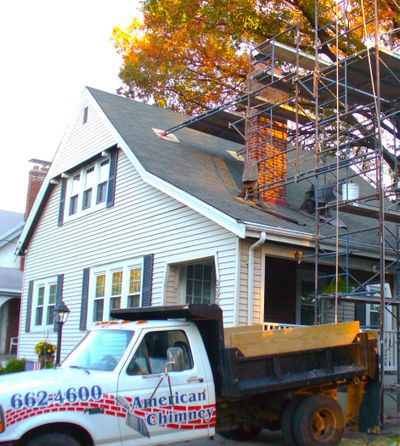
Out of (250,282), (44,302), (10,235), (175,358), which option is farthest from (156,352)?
(10,235)

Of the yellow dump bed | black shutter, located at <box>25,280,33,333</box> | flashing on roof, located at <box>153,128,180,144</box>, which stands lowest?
the yellow dump bed

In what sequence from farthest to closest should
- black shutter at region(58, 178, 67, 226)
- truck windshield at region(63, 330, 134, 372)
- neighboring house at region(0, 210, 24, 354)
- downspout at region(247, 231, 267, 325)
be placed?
neighboring house at region(0, 210, 24, 354) < black shutter at region(58, 178, 67, 226) < downspout at region(247, 231, 267, 325) < truck windshield at region(63, 330, 134, 372)

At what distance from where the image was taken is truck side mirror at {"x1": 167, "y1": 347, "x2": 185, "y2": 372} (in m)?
6.55

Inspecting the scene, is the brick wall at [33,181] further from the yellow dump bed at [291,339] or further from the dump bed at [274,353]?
the yellow dump bed at [291,339]

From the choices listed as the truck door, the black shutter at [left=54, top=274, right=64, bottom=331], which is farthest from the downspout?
the black shutter at [left=54, top=274, right=64, bottom=331]

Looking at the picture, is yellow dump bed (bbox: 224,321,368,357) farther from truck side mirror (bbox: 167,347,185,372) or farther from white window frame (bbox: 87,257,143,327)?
white window frame (bbox: 87,257,143,327)

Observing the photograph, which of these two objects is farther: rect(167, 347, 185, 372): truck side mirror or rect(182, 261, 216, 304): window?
rect(182, 261, 216, 304): window

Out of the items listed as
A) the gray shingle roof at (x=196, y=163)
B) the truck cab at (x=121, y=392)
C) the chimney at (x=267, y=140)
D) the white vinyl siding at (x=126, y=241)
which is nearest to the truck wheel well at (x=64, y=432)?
the truck cab at (x=121, y=392)

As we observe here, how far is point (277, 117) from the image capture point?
15.2 m

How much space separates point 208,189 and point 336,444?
6.74 meters

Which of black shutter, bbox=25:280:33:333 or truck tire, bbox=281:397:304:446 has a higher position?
black shutter, bbox=25:280:33:333

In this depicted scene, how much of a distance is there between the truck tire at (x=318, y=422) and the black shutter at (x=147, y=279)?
593 cm

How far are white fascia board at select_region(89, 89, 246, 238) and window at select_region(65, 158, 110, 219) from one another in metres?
1.44

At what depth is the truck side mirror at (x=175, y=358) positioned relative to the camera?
258 inches
